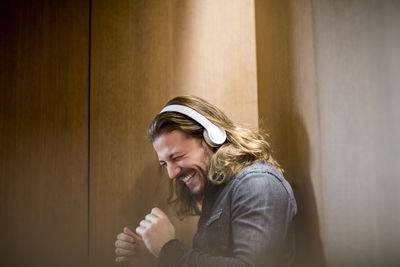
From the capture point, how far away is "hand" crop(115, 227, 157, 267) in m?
1.20

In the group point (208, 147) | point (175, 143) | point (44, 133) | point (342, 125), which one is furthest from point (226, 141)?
point (44, 133)

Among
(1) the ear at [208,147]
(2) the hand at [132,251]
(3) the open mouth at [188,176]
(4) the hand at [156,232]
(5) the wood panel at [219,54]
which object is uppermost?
(5) the wood panel at [219,54]

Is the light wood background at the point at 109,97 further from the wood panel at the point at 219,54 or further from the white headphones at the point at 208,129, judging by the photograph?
the white headphones at the point at 208,129

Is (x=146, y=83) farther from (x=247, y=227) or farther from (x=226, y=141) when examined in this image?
(x=247, y=227)

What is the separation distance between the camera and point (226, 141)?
1.14m

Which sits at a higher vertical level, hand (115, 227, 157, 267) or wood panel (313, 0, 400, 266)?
wood panel (313, 0, 400, 266)

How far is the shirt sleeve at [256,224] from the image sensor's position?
0.88m

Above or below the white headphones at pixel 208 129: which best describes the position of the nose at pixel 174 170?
below

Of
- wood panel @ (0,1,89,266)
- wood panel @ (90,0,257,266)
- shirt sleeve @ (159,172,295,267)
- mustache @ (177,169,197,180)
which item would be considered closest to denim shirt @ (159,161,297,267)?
shirt sleeve @ (159,172,295,267)

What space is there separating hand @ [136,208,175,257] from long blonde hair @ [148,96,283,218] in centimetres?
16

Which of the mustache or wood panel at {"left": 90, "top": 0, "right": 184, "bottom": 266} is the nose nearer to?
the mustache

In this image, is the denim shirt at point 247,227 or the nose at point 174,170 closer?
the denim shirt at point 247,227

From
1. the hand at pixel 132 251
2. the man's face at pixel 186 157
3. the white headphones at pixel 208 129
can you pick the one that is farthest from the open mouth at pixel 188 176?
the hand at pixel 132 251

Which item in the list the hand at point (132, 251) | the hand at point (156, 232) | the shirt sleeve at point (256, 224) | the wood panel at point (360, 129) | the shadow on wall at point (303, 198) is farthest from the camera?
the hand at point (132, 251)
